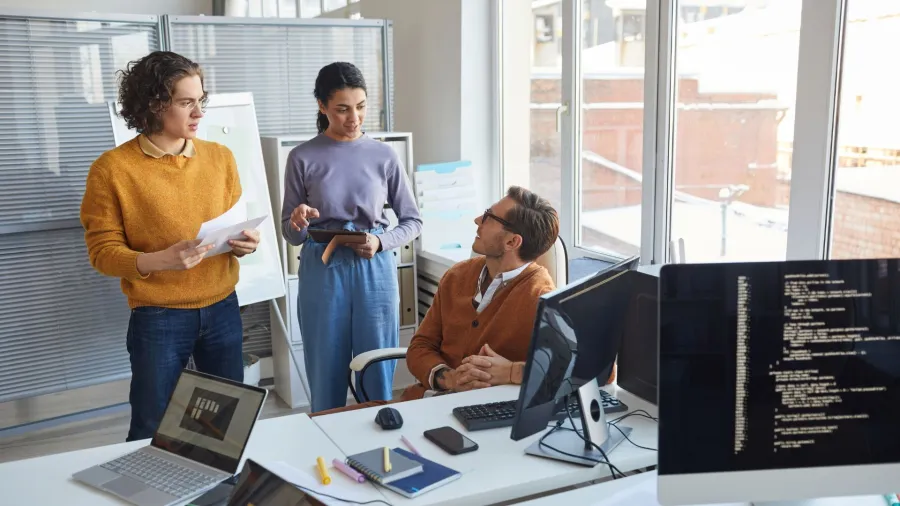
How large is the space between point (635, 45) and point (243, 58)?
1.90 m

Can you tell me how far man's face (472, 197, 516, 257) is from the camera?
2.26m

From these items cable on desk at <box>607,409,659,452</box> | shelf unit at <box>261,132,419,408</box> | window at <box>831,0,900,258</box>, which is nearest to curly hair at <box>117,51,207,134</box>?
shelf unit at <box>261,132,419,408</box>

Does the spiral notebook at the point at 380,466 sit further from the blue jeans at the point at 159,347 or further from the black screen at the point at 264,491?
the blue jeans at the point at 159,347

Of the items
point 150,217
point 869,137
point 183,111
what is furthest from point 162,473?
point 869,137

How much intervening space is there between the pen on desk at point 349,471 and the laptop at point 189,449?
0.20 meters

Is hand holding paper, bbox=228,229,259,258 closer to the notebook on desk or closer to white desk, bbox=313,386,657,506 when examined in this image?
white desk, bbox=313,386,657,506

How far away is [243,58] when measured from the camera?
12.7 ft

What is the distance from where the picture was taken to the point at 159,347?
238 cm

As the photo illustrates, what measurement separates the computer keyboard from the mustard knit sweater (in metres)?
0.97

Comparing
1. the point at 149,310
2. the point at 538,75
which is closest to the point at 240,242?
the point at 149,310

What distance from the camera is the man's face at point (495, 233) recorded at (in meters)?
2.26

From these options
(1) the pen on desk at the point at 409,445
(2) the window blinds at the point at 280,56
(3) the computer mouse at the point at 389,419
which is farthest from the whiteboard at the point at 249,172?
(1) the pen on desk at the point at 409,445

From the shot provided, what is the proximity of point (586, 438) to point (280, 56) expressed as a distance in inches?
112

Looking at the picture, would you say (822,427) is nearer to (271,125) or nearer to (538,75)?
(538,75)
